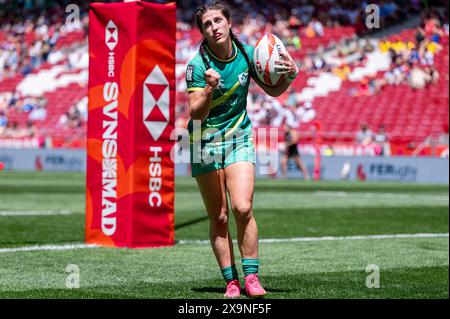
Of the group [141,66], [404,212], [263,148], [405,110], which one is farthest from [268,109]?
[141,66]

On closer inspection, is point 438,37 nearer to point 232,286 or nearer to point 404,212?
point 404,212

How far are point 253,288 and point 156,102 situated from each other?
413cm

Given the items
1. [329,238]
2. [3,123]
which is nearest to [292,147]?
[3,123]

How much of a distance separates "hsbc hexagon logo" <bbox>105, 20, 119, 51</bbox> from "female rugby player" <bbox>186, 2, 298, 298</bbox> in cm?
359

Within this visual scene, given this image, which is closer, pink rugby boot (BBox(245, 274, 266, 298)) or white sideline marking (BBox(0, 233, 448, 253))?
pink rugby boot (BBox(245, 274, 266, 298))

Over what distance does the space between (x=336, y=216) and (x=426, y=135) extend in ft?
48.3

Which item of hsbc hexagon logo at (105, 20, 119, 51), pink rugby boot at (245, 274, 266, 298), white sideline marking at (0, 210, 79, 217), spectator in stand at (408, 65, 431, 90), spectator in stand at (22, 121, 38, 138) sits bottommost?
pink rugby boot at (245, 274, 266, 298)

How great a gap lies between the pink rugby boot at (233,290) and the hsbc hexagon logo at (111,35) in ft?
14.1

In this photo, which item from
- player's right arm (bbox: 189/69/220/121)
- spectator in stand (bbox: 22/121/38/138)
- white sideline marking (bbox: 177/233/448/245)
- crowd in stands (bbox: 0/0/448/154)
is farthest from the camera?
spectator in stand (bbox: 22/121/38/138)

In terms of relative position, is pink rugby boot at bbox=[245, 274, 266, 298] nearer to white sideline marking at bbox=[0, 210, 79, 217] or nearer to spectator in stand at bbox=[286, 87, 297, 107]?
white sideline marking at bbox=[0, 210, 79, 217]

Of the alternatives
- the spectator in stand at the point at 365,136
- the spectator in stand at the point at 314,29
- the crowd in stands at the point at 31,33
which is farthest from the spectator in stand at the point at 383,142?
the crowd in stands at the point at 31,33

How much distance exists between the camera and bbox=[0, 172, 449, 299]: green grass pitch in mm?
7230

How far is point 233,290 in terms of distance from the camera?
689cm

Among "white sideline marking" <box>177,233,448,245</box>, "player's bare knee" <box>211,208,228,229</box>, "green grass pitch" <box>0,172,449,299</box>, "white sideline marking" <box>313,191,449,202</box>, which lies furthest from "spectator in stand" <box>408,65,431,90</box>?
"player's bare knee" <box>211,208,228,229</box>
